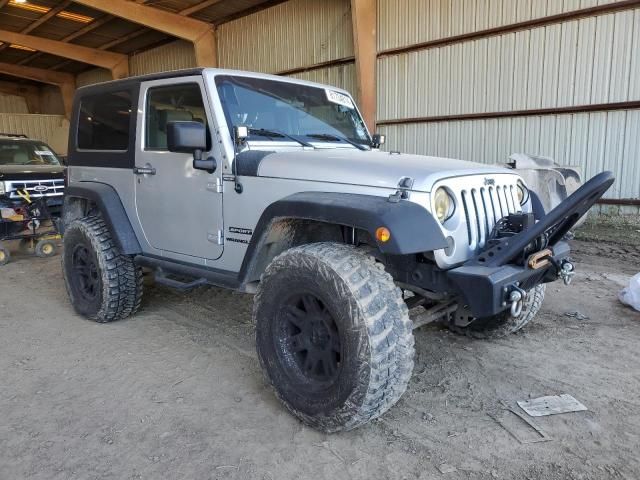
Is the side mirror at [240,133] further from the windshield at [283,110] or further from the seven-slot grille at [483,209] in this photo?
the seven-slot grille at [483,209]

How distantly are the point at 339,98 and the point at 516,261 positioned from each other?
2.26 metres

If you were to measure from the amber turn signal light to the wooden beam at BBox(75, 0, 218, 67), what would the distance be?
44.0 ft

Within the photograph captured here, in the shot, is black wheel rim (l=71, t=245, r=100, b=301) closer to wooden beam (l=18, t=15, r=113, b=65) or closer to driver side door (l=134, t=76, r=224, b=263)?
driver side door (l=134, t=76, r=224, b=263)

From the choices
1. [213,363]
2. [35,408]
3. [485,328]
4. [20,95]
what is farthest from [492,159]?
[20,95]

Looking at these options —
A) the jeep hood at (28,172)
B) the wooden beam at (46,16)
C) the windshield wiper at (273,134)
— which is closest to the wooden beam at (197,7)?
the wooden beam at (46,16)

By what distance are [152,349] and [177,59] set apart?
15986 millimetres

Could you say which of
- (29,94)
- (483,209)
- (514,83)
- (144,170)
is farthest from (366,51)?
(29,94)

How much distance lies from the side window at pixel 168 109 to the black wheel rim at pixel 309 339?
4.87 ft

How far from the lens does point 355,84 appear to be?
40.4 feet

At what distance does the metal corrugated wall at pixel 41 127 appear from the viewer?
21.2 m

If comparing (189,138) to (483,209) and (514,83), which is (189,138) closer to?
(483,209)

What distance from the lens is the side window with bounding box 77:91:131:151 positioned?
4215 mm

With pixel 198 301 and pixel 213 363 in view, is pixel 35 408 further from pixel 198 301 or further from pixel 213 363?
pixel 198 301

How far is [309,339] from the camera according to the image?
275 cm
